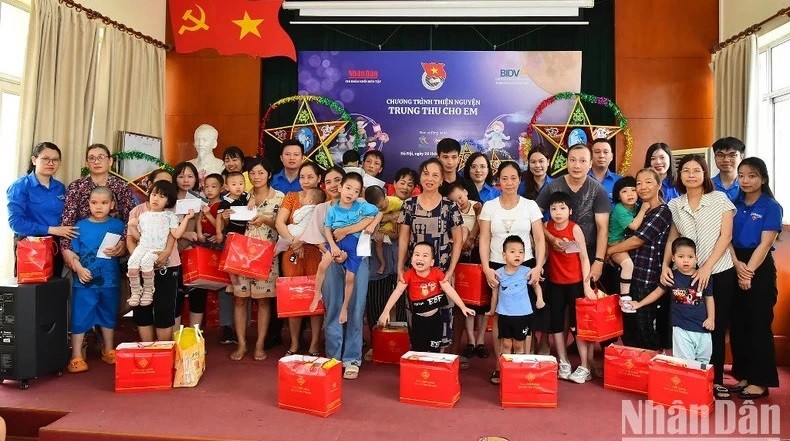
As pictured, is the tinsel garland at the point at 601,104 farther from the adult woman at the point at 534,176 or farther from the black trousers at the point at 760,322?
the black trousers at the point at 760,322

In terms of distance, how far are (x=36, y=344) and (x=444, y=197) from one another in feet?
8.07

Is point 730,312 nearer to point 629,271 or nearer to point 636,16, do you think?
point 629,271

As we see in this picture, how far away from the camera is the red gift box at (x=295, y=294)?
10.8 feet

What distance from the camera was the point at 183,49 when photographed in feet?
18.7

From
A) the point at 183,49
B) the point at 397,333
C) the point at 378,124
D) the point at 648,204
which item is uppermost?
the point at 183,49

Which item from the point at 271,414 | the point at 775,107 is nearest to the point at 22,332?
the point at 271,414

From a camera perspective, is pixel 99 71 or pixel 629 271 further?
pixel 99 71

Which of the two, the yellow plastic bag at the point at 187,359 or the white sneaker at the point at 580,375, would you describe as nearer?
the yellow plastic bag at the point at 187,359

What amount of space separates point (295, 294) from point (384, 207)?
79 centimetres

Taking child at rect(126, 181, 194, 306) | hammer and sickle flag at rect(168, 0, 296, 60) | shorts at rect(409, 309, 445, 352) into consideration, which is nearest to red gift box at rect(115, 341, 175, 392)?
child at rect(126, 181, 194, 306)

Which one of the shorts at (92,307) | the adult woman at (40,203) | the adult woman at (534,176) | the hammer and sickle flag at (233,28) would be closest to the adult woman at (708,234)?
the adult woman at (534,176)

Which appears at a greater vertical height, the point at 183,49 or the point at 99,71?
the point at 183,49

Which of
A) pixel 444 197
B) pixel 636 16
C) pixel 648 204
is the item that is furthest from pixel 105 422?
pixel 636 16

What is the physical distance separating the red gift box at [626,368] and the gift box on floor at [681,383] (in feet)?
0.45
